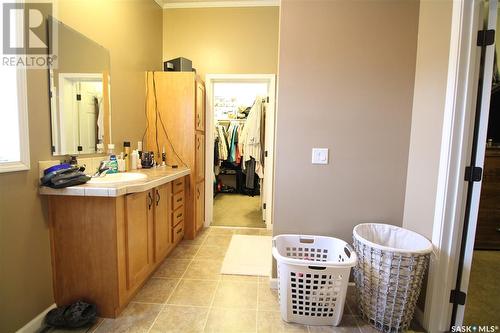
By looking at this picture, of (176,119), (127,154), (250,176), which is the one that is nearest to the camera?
(127,154)

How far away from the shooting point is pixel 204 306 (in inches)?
70.1

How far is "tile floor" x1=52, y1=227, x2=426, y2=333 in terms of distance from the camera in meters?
1.58

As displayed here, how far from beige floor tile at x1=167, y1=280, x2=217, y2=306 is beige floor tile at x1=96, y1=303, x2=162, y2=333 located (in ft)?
0.49

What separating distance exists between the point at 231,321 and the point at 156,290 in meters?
0.71

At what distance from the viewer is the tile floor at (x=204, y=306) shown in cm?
158

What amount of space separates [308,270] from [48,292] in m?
1.72

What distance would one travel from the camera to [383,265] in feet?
4.79

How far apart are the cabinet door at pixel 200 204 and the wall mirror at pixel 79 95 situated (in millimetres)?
1237

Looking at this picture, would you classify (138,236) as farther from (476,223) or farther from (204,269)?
(476,223)

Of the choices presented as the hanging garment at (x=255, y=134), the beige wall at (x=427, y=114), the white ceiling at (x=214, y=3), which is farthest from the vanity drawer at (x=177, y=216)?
the white ceiling at (x=214, y=3)

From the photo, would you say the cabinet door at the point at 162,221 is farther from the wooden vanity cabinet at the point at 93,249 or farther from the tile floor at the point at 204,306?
the wooden vanity cabinet at the point at 93,249

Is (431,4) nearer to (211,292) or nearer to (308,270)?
(308,270)

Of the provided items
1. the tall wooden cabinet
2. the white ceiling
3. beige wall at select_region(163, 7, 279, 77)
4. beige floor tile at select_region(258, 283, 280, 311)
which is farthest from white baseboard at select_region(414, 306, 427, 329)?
the white ceiling
